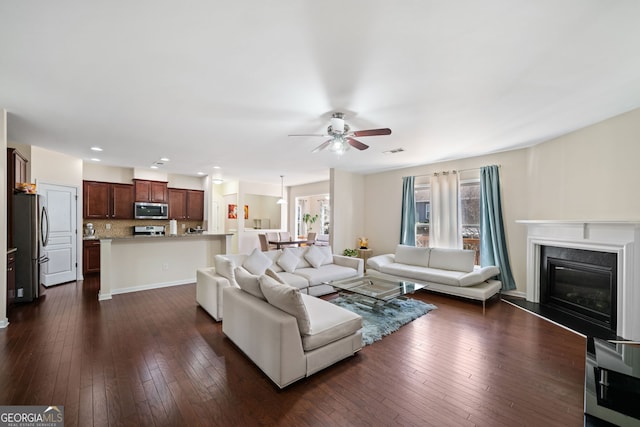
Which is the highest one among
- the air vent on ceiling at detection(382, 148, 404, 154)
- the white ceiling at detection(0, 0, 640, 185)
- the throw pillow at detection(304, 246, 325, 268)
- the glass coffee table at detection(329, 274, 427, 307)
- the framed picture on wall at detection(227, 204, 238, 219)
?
the white ceiling at detection(0, 0, 640, 185)

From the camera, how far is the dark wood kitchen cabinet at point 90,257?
5.95 m

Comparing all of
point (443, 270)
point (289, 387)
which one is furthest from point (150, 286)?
point (443, 270)

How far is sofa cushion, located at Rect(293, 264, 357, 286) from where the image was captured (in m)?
4.25

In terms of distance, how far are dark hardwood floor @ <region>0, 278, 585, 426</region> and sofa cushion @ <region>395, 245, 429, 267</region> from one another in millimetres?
1824

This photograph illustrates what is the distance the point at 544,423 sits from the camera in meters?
1.75

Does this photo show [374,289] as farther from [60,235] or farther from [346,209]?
[60,235]

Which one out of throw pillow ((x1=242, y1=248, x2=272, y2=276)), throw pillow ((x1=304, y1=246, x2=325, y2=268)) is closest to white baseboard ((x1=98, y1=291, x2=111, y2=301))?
throw pillow ((x1=242, y1=248, x2=272, y2=276))

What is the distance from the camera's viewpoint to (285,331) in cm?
202

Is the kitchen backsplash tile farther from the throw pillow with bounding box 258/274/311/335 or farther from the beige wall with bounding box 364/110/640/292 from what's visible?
the beige wall with bounding box 364/110/640/292

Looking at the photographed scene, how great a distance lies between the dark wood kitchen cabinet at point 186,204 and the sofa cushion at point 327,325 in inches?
249

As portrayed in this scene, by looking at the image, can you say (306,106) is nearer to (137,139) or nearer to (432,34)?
(432,34)

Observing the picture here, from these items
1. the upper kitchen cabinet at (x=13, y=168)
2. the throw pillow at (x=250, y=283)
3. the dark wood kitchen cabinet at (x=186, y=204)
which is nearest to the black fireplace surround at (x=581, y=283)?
the throw pillow at (x=250, y=283)

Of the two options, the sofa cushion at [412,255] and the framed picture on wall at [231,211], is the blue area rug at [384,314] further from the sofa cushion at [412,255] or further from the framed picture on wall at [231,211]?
the framed picture on wall at [231,211]

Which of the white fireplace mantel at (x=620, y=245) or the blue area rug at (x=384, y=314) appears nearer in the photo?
the white fireplace mantel at (x=620, y=245)
